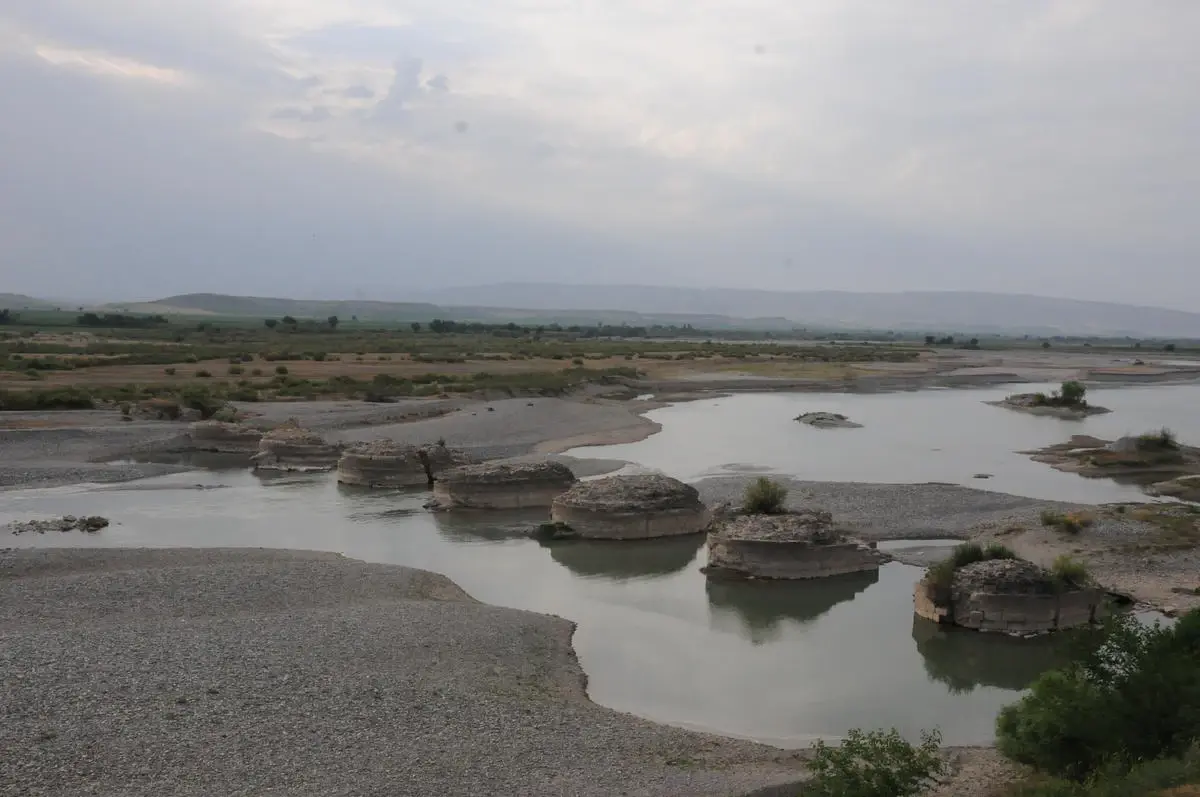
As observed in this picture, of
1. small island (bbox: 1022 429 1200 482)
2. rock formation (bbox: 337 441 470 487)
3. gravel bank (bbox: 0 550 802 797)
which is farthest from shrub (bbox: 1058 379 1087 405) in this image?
gravel bank (bbox: 0 550 802 797)

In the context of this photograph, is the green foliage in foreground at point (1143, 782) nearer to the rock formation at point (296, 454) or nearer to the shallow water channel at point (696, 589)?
the shallow water channel at point (696, 589)

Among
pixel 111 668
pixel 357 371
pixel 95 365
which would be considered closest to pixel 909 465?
pixel 111 668

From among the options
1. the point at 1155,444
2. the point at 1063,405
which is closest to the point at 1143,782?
the point at 1155,444

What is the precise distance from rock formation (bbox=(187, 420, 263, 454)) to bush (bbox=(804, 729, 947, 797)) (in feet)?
112

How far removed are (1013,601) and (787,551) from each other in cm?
502

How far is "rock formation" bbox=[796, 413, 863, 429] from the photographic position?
5116cm

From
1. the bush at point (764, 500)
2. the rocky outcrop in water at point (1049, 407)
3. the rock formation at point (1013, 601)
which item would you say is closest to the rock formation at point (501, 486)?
the bush at point (764, 500)

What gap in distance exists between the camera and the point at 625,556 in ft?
79.4

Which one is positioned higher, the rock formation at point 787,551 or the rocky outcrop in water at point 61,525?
the rock formation at point 787,551

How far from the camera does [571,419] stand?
49688 mm

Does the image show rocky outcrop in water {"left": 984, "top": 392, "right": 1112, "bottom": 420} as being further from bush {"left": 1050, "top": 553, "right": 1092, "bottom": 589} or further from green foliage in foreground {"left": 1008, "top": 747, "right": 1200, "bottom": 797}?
green foliage in foreground {"left": 1008, "top": 747, "right": 1200, "bottom": 797}

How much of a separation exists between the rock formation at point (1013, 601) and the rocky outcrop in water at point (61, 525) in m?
20.4

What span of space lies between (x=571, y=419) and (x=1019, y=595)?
33071mm

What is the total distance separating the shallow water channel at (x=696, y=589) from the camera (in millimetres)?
14789
